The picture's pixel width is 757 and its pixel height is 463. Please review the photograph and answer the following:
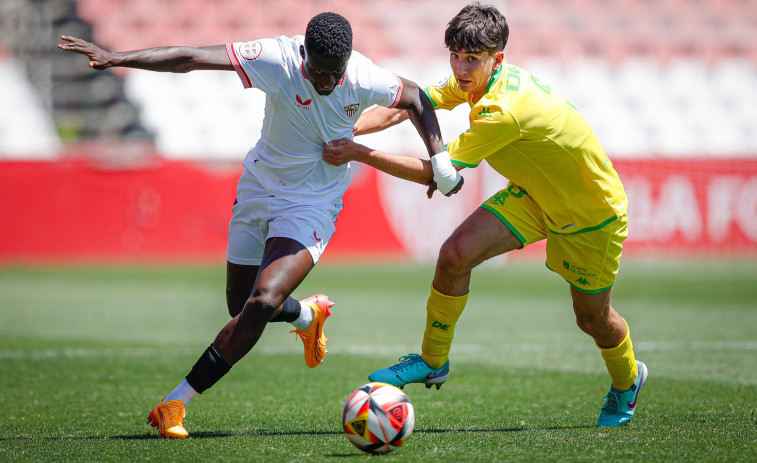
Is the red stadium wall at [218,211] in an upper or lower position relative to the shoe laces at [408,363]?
lower

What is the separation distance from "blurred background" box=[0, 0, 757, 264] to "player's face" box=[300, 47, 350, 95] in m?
12.8

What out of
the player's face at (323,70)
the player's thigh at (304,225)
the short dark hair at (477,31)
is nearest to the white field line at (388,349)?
the player's thigh at (304,225)

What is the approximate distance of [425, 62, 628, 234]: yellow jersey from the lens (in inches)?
199

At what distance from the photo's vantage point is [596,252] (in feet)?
17.7

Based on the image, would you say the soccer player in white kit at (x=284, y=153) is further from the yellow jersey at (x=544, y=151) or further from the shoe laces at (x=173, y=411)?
the yellow jersey at (x=544, y=151)

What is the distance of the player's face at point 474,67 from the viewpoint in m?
5.13

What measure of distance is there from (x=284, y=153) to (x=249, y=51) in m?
0.69

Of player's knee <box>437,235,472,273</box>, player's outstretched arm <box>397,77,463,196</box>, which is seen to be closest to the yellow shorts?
player's knee <box>437,235,472,273</box>

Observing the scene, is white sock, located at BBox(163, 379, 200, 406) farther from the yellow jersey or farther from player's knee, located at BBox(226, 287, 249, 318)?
the yellow jersey

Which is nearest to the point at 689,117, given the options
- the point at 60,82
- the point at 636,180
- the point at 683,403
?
the point at 636,180

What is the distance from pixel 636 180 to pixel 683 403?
45.4 ft

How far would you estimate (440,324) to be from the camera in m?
5.55

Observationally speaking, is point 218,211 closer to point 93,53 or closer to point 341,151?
point 341,151

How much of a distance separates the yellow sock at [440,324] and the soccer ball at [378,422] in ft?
3.24
